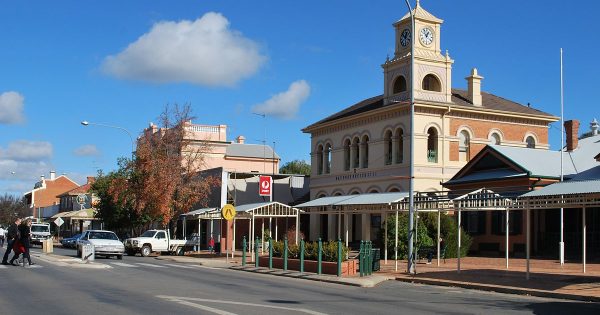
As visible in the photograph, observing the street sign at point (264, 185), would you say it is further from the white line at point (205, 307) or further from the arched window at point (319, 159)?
the white line at point (205, 307)

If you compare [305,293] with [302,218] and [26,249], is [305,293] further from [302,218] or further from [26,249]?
[302,218]

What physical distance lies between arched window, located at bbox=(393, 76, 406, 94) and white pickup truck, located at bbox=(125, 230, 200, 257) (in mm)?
16201

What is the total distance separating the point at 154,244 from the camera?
43.4 metres

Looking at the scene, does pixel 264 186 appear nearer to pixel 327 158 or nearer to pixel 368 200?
pixel 327 158

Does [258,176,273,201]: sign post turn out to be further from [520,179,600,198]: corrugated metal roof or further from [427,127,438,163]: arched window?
[520,179,600,198]: corrugated metal roof

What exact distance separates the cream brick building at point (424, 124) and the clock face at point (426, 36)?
0.20ft

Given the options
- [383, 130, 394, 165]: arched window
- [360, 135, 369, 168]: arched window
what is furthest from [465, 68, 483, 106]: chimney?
[360, 135, 369, 168]: arched window

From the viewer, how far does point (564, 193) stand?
2166cm

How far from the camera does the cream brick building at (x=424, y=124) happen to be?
43688 millimetres

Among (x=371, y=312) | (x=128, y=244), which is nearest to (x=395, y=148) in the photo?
(x=128, y=244)

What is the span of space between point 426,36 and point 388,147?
7.32 m

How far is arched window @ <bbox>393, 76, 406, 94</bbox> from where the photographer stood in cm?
4597

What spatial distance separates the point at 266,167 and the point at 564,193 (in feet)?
189

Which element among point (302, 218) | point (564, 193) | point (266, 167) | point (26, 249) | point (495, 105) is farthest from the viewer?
point (266, 167)
